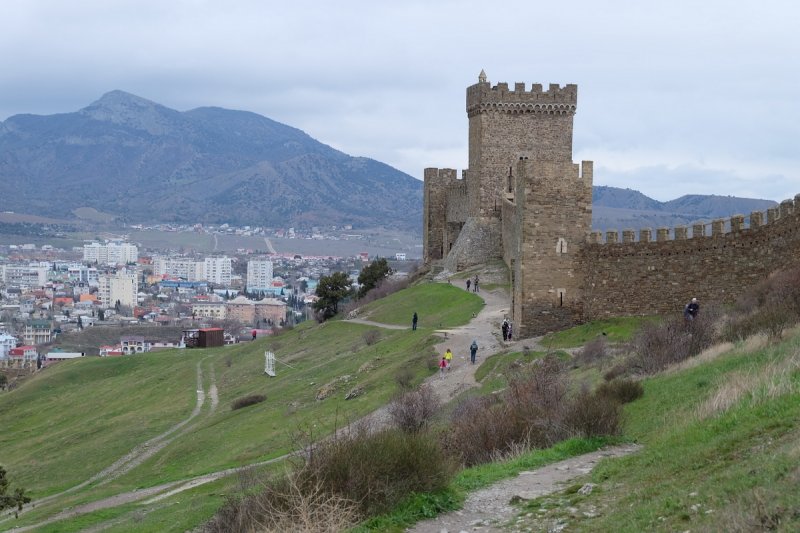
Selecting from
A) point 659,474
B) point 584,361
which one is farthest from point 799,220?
point 659,474

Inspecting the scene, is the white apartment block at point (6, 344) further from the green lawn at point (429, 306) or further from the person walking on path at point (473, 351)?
the person walking on path at point (473, 351)

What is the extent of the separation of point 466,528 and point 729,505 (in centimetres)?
321

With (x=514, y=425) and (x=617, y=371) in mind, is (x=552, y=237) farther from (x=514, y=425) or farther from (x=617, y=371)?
(x=514, y=425)

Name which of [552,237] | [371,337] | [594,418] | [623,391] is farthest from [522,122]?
[594,418]

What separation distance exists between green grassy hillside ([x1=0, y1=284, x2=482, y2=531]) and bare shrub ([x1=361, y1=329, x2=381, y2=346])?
9cm

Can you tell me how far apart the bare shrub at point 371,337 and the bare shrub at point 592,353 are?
661 inches

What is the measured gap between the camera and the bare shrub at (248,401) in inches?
1543

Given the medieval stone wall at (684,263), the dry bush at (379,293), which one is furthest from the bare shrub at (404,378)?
the dry bush at (379,293)

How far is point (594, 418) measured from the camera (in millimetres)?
15305

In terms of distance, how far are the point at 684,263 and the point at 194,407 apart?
23.3 m

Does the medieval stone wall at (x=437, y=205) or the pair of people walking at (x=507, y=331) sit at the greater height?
the medieval stone wall at (x=437, y=205)

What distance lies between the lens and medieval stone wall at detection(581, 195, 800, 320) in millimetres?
26594

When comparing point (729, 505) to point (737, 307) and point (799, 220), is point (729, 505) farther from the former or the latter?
point (799, 220)

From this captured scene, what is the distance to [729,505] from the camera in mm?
9156
